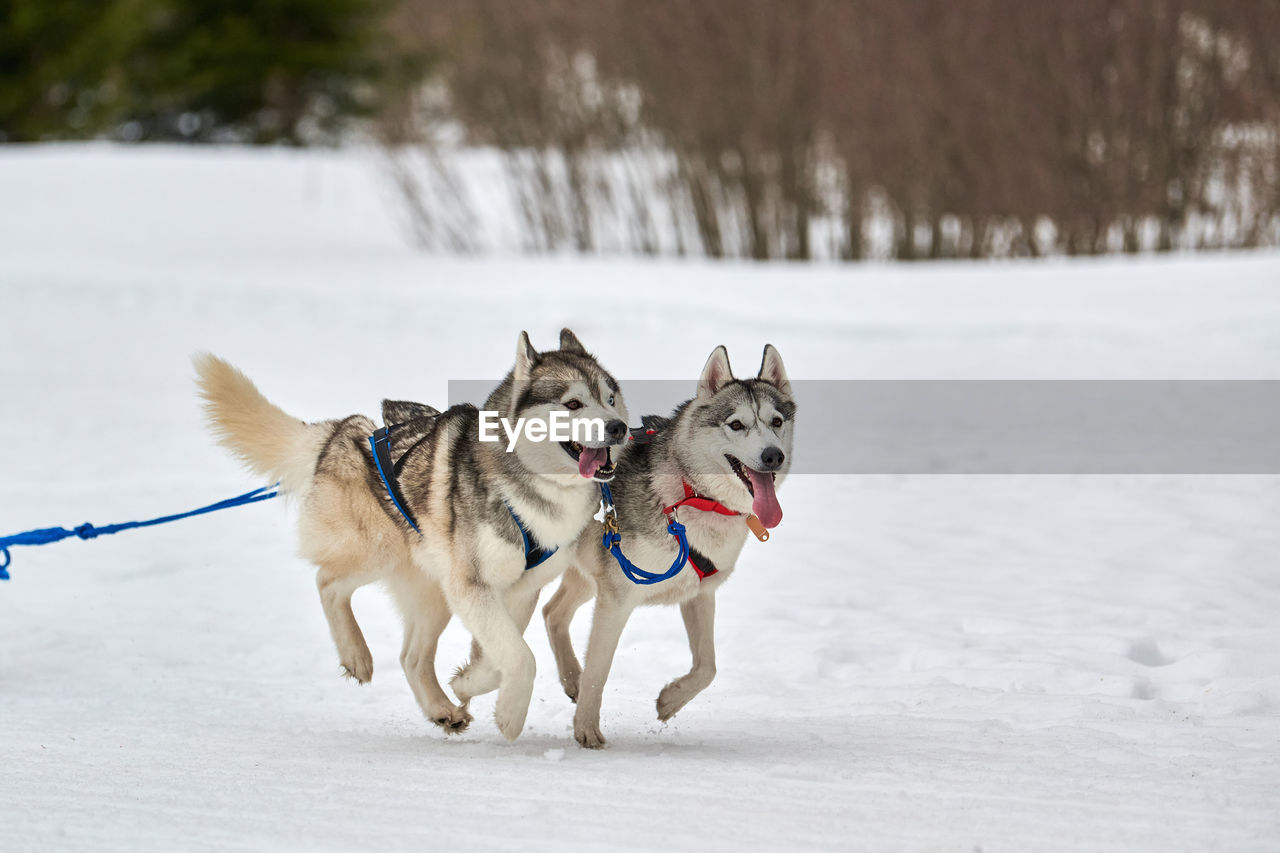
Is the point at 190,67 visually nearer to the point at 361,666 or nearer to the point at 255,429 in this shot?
the point at 255,429

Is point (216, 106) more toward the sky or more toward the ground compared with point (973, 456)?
more toward the sky

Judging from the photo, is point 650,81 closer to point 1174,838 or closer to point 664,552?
point 664,552

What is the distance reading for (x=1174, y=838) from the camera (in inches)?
127

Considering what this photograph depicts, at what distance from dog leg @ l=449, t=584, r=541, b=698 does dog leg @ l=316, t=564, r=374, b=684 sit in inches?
14.1

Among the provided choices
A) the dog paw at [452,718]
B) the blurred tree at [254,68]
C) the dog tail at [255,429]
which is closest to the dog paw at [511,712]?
the dog paw at [452,718]

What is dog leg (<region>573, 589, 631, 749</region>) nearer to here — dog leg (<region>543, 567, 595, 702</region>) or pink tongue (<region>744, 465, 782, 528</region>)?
dog leg (<region>543, 567, 595, 702</region>)

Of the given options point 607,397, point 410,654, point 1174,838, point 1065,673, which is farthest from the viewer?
point 1065,673

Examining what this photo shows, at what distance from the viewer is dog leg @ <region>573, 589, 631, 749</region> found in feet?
13.5

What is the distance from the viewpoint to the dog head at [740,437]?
3947 mm

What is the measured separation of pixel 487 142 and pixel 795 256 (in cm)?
404

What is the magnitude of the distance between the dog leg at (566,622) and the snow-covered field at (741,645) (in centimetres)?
16

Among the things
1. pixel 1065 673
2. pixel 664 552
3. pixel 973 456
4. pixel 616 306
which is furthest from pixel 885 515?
pixel 616 306

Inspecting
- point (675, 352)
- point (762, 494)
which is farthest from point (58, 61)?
point (762, 494)

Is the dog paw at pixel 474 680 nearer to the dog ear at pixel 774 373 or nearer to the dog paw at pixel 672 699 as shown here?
the dog paw at pixel 672 699
